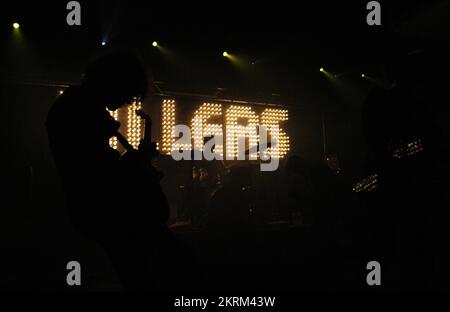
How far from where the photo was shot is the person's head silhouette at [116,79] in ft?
5.05

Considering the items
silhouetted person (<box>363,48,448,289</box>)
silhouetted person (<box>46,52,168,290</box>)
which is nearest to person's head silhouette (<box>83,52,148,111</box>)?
silhouetted person (<box>46,52,168,290</box>)

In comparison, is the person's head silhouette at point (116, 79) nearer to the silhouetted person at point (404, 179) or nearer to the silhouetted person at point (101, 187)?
the silhouetted person at point (101, 187)

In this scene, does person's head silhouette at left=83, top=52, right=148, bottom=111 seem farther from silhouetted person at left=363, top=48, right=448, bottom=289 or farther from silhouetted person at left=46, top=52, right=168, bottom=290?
silhouetted person at left=363, top=48, right=448, bottom=289

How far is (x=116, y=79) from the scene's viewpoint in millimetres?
1564

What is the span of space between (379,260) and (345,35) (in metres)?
5.38

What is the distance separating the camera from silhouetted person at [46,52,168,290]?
51.3 inches

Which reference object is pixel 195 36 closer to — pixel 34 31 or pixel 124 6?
pixel 124 6

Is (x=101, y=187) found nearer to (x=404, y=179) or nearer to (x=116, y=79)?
(x=116, y=79)

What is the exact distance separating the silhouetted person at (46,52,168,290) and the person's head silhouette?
0.01m

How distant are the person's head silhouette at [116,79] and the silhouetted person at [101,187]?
0.03ft

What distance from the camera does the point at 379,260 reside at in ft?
6.26

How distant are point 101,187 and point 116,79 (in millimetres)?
580

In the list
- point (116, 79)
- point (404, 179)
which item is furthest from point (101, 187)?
point (404, 179)

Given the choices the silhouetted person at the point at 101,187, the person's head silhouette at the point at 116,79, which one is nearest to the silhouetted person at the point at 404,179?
the silhouetted person at the point at 101,187
